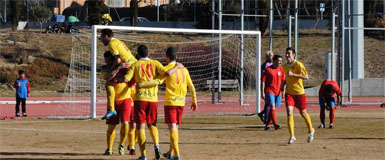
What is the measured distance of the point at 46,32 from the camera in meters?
60.3

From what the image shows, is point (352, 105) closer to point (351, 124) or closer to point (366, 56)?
point (351, 124)

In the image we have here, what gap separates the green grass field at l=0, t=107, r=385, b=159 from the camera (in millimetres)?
14521

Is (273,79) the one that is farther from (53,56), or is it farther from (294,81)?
(53,56)

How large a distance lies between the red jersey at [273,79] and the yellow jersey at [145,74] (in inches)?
257

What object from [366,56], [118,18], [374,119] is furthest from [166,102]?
[118,18]

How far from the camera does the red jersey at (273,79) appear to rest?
19312mm

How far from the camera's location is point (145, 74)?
13.2 metres

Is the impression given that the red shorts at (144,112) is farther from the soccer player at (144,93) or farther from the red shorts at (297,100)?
the red shorts at (297,100)

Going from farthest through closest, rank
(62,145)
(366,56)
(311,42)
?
1. (311,42)
2. (366,56)
3. (62,145)

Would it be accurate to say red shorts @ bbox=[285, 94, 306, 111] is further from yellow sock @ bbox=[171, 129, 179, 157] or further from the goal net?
the goal net

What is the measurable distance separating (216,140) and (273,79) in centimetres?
276

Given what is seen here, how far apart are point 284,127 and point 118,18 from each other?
47.1 m

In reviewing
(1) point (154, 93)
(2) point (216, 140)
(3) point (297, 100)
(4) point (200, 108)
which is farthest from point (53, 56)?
(1) point (154, 93)

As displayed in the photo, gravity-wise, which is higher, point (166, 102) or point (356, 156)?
point (166, 102)
